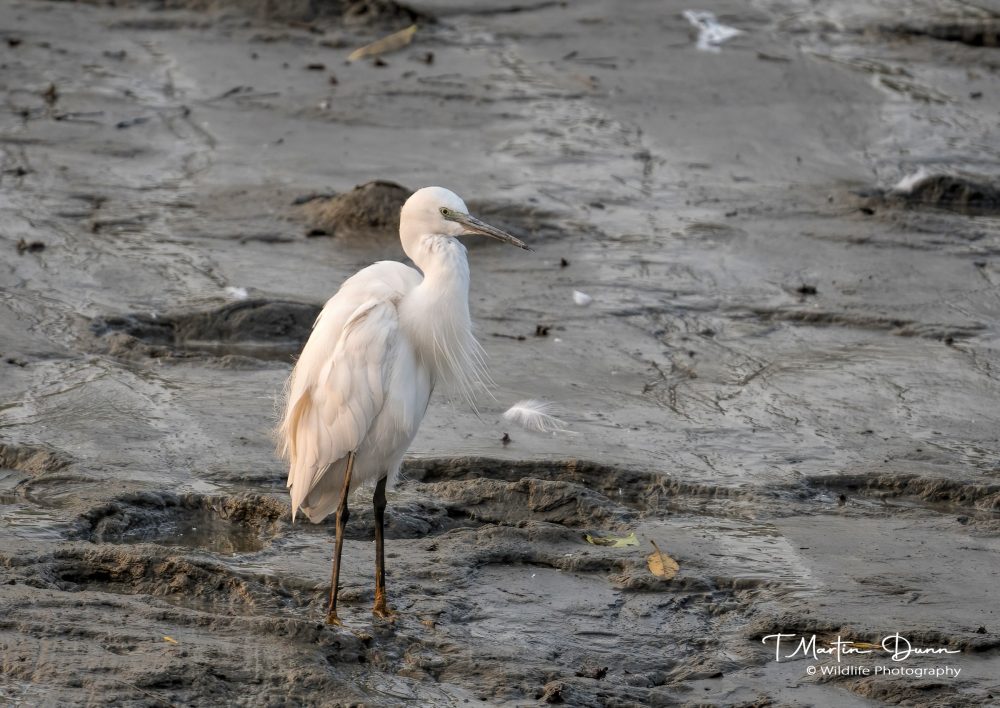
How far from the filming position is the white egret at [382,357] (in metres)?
4.55

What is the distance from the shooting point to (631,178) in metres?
9.67

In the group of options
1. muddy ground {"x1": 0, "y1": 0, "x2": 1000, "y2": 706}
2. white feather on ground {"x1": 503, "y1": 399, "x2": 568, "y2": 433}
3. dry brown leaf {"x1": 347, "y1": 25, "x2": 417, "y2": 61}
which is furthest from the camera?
dry brown leaf {"x1": 347, "y1": 25, "x2": 417, "y2": 61}

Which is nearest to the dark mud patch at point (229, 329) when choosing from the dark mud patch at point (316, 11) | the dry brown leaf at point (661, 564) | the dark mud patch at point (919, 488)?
the dry brown leaf at point (661, 564)

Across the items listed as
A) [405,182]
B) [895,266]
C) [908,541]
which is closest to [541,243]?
[405,182]

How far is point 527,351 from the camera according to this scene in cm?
693

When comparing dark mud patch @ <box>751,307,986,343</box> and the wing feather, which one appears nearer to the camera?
the wing feather

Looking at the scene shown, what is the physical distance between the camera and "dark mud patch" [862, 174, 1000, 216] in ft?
30.6

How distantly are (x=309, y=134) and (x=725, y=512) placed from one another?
579 centimetres

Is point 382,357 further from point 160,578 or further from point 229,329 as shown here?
point 229,329

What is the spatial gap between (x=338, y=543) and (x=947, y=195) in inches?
250

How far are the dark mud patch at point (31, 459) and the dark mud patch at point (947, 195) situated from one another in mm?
6023

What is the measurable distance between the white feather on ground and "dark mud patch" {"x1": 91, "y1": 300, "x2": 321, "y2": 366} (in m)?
1.29

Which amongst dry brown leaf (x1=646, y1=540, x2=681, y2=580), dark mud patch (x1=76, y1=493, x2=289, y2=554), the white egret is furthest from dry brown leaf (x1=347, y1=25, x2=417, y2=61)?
dry brown leaf (x1=646, y1=540, x2=681, y2=580)

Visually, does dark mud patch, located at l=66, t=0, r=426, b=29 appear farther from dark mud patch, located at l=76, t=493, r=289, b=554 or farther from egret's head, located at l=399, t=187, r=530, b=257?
egret's head, located at l=399, t=187, r=530, b=257
